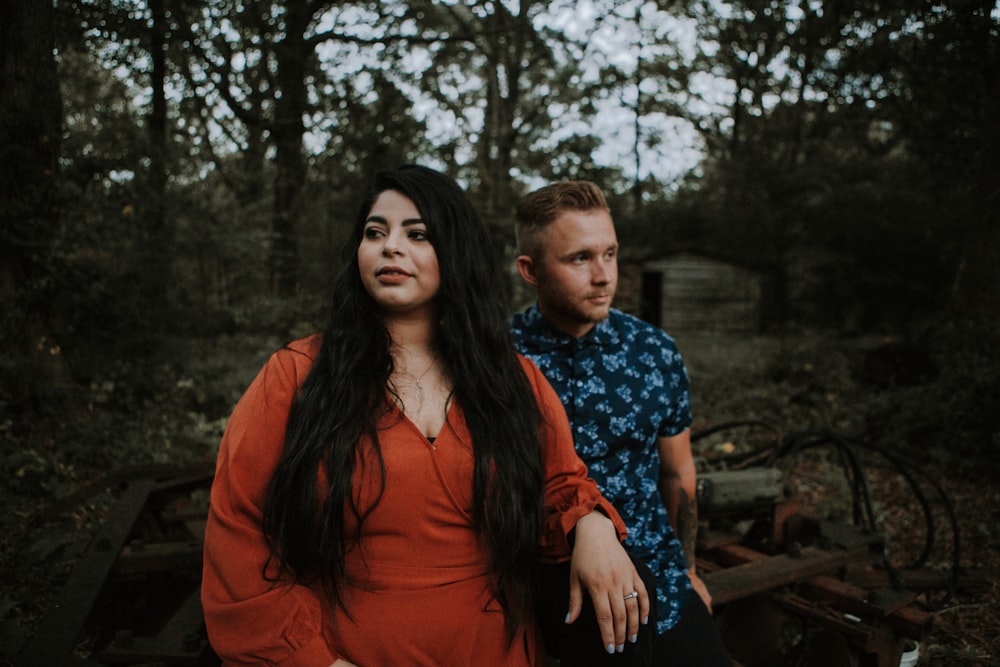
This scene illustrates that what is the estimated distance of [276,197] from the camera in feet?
35.4

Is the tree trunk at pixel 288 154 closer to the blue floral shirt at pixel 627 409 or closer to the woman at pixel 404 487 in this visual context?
the blue floral shirt at pixel 627 409

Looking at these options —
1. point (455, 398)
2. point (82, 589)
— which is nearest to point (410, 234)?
point (455, 398)

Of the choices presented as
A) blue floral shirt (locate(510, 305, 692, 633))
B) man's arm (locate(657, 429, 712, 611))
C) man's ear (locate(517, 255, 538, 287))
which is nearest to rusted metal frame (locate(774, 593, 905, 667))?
man's arm (locate(657, 429, 712, 611))

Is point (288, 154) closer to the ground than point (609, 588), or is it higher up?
higher up

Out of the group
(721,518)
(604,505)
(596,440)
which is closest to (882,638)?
(721,518)

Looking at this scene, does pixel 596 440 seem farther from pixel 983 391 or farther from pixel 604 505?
pixel 983 391

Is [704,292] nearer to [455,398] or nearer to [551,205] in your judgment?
[551,205]

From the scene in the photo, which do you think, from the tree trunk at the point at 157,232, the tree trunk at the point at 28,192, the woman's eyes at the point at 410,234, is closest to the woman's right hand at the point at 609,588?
the woman's eyes at the point at 410,234

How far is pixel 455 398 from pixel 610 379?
0.85m

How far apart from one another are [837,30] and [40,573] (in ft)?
31.4

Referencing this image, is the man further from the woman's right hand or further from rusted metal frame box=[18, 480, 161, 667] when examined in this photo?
rusted metal frame box=[18, 480, 161, 667]

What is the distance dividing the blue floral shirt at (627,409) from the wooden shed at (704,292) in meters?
19.5

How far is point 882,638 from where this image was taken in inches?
100

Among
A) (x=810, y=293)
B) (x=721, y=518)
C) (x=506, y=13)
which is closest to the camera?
(x=721, y=518)
